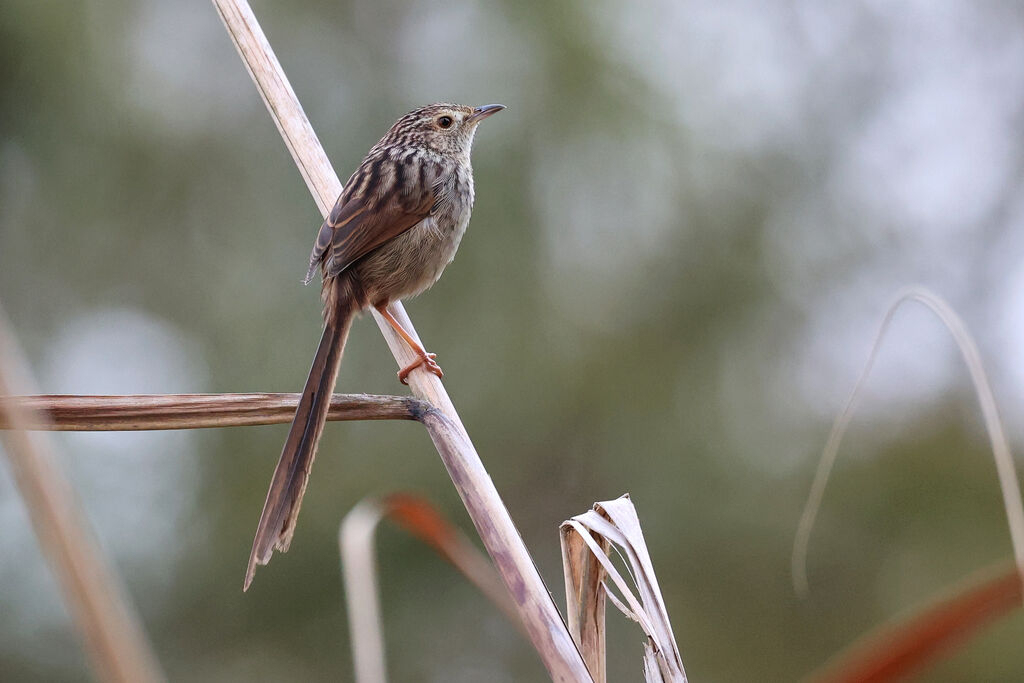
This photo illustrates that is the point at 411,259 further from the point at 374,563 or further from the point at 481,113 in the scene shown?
the point at 374,563

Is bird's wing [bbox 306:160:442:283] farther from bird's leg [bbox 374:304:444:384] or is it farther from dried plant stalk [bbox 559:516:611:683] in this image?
dried plant stalk [bbox 559:516:611:683]

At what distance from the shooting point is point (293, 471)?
2229mm

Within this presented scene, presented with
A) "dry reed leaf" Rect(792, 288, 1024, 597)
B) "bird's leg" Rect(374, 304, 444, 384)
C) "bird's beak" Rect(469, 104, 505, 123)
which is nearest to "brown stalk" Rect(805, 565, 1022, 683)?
"dry reed leaf" Rect(792, 288, 1024, 597)

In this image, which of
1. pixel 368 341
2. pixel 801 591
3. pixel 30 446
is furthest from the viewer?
pixel 368 341

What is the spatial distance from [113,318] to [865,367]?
10772 millimetres

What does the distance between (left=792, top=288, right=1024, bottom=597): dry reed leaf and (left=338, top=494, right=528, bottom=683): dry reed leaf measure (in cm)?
49

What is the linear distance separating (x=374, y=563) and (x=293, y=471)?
3.47ft

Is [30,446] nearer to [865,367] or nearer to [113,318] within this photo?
[865,367]

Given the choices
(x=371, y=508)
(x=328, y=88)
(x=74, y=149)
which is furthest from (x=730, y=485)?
(x=371, y=508)

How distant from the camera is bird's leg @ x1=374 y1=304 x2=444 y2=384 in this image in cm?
285

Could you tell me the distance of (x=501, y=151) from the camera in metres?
Result: 11.6

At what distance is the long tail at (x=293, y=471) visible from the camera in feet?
6.37

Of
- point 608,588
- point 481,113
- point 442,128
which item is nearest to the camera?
point 608,588

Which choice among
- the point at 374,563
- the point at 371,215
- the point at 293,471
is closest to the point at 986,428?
the point at 374,563
